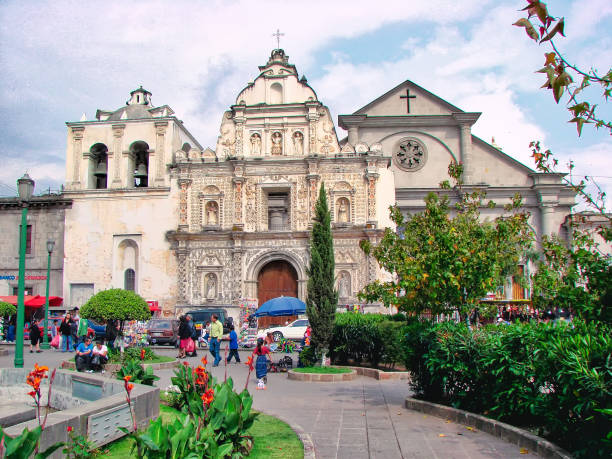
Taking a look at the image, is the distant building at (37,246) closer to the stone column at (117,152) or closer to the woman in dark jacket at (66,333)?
the stone column at (117,152)

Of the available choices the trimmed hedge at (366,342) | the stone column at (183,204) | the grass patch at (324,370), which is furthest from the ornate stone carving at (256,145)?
the grass patch at (324,370)

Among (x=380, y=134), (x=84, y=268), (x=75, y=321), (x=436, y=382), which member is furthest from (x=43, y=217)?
(x=436, y=382)

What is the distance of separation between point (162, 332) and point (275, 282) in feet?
22.4

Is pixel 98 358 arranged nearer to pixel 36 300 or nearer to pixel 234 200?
pixel 234 200

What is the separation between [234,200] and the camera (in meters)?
29.6

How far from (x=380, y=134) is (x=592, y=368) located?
2809cm

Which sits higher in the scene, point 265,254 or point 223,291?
point 265,254

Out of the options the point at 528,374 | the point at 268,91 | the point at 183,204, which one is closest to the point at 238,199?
the point at 183,204

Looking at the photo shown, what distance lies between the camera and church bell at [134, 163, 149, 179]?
31.2 m

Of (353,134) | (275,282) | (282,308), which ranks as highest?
(353,134)

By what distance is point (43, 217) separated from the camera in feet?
104

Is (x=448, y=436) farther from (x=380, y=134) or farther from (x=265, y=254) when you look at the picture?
(x=380, y=134)

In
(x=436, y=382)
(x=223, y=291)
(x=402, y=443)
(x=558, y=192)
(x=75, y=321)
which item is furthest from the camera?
(x=558, y=192)

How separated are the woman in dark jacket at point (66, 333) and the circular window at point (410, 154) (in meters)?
19.6
